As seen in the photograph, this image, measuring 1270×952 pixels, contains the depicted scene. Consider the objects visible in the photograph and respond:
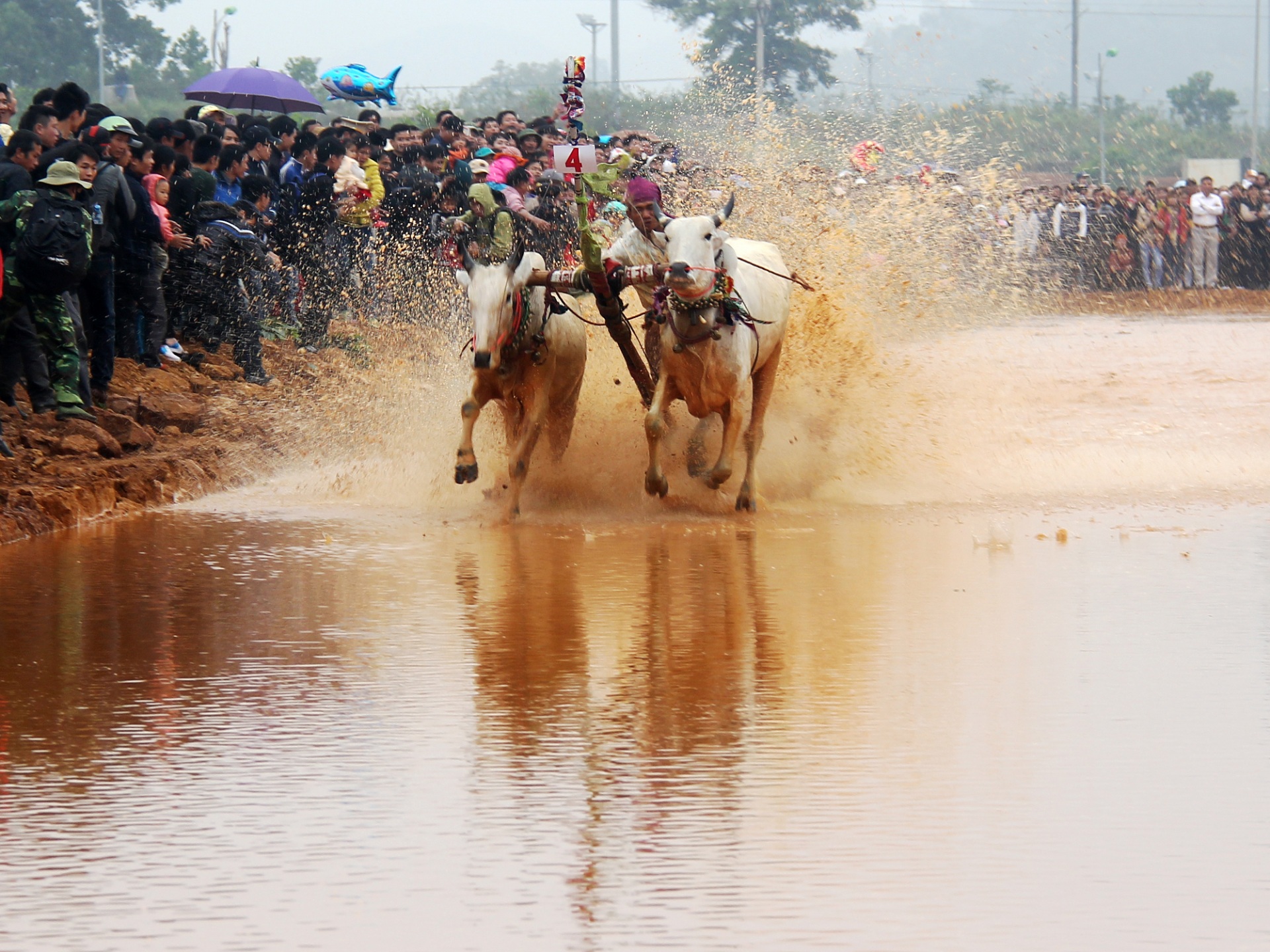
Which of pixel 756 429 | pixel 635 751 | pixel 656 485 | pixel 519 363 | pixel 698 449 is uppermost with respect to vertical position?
pixel 519 363

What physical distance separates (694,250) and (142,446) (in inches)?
171

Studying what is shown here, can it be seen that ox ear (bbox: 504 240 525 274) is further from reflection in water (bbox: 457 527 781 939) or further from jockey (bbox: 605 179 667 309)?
reflection in water (bbox: 457 527 781 939)

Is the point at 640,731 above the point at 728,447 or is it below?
below

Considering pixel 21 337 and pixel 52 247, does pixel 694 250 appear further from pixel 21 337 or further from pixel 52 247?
pixel 21 337

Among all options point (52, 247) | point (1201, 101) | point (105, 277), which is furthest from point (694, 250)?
point (1201, 101)

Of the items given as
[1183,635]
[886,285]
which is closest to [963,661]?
[1183,635]

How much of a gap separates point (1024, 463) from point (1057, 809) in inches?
309

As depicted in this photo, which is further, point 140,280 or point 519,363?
point 140,280

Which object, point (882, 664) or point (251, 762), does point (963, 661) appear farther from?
point (251, 762)

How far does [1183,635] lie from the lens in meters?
7.07

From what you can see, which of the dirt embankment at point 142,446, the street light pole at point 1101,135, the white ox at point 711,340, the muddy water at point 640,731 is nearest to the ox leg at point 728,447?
the white ox at point 711,340

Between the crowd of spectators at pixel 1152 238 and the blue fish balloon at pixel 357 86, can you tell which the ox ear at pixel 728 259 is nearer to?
the blue fish balloon at pixel 357 86

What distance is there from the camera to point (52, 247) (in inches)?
431

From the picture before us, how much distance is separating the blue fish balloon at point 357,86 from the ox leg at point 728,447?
10.8 m
